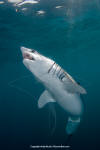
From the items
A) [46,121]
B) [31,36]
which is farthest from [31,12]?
[46,121]

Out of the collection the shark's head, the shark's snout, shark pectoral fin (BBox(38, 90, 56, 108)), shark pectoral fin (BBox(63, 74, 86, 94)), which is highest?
the shark's snout

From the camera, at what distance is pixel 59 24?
64.3 feet

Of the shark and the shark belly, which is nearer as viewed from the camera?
the shark

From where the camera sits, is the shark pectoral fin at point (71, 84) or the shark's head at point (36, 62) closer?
the shark's head at point (36, 62)

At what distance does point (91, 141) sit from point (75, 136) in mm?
1588

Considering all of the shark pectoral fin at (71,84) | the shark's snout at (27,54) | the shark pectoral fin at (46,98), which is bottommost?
the shark pectoral fin at (46,98)

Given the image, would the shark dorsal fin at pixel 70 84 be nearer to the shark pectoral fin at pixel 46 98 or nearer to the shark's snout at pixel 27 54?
the shark's snout at pixel 27 54

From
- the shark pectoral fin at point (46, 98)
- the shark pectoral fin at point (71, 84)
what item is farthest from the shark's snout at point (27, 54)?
the shark pectoral fin at point (46, 98)

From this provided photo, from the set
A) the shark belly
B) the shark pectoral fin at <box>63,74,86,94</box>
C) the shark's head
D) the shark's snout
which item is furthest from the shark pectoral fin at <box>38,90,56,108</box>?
the shark's snout

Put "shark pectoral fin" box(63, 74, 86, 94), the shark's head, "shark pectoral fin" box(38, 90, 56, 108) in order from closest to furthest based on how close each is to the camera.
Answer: the shark's head → "shark pectoral fin" box(63, 74, 86, 94) → "shark pectoral fin" box(38, 90, 56, 108)

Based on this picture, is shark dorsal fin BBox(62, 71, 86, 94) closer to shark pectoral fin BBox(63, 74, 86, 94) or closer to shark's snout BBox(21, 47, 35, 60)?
shark pectoral fin BBox(63, 74, 86, 94)

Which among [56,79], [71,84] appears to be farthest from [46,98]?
[71,84]

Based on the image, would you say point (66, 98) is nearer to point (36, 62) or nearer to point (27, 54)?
point (36, 62)

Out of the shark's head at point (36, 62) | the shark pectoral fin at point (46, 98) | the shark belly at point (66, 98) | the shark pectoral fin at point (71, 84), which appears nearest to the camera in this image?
the shark's head at point (36, 62)
